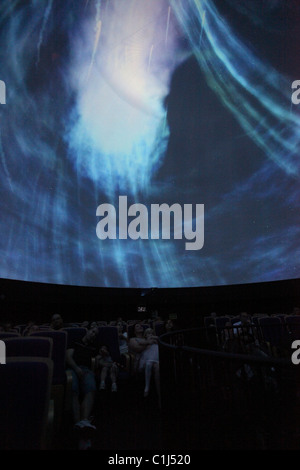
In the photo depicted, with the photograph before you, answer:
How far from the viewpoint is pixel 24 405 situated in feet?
5.52

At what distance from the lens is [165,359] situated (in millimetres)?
3152

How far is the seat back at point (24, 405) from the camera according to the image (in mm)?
1663

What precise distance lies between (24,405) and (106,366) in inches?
177

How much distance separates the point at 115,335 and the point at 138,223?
13.5 metres

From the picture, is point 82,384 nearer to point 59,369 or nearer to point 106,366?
point 59,369

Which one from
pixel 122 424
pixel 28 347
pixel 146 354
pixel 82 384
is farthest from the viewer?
pixel 146 354

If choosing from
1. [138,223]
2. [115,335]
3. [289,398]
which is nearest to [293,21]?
[138,223]

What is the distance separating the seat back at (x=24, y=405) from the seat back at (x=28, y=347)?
3.75 ft

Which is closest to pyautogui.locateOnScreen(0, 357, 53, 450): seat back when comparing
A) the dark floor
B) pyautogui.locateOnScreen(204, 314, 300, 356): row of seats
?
the dark floor

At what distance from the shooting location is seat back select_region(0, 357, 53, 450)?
5.46 feet

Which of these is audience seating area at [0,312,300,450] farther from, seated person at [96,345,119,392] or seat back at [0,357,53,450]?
seated person at [96,345,119,392]

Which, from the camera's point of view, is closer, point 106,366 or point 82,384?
point 82,384

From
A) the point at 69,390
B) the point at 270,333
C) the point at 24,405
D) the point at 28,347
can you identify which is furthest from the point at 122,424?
the point at 270,333
